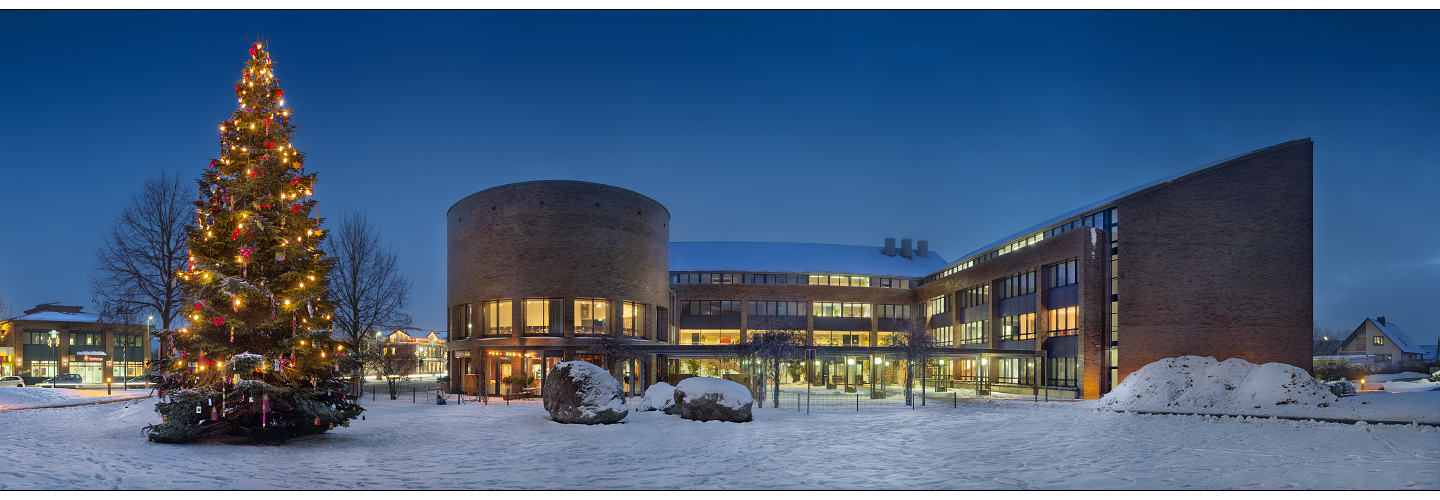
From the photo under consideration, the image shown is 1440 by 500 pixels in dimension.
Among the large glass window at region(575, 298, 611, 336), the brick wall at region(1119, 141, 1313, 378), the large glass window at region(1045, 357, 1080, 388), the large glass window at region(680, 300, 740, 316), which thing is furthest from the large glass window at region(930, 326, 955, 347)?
the large glass window at region(575, 298, 611, 336)

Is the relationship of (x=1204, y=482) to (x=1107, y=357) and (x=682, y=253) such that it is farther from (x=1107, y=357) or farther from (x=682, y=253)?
(x=682, y=253)

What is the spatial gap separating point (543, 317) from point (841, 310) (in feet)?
106

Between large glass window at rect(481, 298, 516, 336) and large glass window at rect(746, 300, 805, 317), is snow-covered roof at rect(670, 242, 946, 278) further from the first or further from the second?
large glass window at rect(481, 298, 516, 336)

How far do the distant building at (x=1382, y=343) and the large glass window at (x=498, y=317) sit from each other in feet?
277

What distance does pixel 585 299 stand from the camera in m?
43.8

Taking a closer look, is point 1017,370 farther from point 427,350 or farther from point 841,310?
point 427,350

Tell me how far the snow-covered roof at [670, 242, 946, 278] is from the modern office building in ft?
60.1

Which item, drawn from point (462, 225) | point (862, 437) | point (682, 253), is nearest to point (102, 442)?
point (862, 437)

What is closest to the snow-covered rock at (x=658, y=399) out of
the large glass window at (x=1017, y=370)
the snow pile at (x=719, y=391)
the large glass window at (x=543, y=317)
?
the snow pile at (x=719, y=391)

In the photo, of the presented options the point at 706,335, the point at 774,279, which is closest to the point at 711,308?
the point at 706,335

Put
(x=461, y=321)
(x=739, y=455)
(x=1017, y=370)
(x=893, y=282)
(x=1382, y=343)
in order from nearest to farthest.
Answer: (x=739, y=455), (x=461, y=321), (x=1017, y=370), (x=893, y=282), (x=1382, y=343)

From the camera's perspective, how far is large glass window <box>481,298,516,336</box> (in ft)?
144

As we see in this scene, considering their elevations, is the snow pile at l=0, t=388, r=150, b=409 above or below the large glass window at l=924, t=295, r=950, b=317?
below

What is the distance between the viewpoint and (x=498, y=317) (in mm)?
44344
